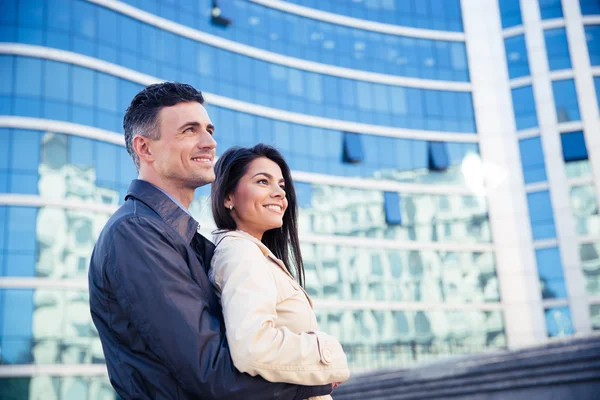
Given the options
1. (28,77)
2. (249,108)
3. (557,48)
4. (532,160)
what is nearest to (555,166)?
(532,160)

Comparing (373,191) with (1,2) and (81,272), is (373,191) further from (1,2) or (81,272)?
(1,2)

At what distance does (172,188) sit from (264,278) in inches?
22.4

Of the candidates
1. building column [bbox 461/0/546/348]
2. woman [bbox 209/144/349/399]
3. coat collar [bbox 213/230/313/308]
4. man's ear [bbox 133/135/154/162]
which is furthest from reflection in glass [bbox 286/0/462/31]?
man's ear [bbox 133/135/154/162]

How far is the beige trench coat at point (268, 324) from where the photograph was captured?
2488mm

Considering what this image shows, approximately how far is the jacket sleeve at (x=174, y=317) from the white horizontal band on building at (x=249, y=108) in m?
27.9

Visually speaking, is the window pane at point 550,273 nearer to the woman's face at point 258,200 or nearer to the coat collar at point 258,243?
the woman's face at point 258,200

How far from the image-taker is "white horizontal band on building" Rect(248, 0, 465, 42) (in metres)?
38.7

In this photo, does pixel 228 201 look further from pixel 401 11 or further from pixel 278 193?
pixel 401 11

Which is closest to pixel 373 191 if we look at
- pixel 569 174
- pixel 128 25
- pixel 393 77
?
pixel 393 77

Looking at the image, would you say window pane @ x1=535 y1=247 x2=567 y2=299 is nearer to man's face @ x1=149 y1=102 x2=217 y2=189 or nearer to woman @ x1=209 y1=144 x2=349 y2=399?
woman @ x1=209 y1=144 x2=349 y2=399

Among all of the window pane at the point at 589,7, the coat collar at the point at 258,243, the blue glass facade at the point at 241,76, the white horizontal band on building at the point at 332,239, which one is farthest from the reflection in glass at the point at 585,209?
the coat collar at the point at 258,243

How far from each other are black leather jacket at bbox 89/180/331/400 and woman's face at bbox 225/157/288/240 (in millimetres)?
694

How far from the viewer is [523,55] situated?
44062mm

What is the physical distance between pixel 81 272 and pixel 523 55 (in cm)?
2859
